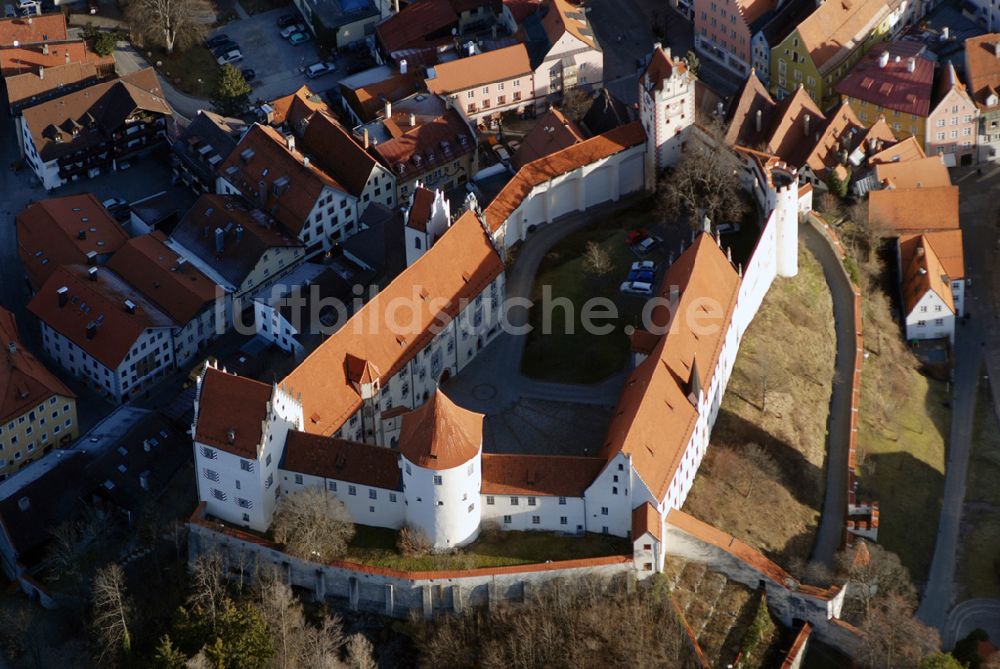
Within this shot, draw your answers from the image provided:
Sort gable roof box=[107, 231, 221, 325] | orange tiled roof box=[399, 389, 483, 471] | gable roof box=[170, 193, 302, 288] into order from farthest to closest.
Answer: gable roof box=[170, 193, 302, 288]
gable roof box=[107, 231, 221, 325]
orange tiled roof box=[399, 389, 483, 471]

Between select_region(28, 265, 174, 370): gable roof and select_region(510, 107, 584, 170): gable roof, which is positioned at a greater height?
select_region(510, 107, 584, 170): gable roof

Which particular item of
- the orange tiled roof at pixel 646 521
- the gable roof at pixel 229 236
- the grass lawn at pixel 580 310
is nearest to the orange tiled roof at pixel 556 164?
the grass lawn at pixel 580 310

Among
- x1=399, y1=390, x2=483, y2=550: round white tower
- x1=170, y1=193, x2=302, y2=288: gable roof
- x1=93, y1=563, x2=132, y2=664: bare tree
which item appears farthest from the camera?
x1=170, y1=193, x2=302, y2=288: gable roof

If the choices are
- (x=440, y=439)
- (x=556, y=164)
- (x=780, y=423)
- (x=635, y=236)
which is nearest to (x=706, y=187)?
(x=635, y=236)

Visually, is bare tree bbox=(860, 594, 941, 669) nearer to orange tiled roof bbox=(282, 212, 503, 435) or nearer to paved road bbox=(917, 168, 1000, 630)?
paved road bbox=(917, 168, 1000, 630)

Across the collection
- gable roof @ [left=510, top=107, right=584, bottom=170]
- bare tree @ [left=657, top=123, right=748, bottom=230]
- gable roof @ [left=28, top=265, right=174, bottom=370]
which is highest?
gable roof @ [left=510, top=107, right=584, bottom=170]

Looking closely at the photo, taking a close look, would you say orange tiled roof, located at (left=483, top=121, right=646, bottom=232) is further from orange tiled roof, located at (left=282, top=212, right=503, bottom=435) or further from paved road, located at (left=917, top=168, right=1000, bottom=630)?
paved road, located at (left=917, top=168, right=1000, bottom=630)

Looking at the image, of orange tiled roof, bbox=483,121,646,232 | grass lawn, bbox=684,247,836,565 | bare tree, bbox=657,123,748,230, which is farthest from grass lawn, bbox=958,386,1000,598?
orange tiled roof, bbox=483,121,646,232

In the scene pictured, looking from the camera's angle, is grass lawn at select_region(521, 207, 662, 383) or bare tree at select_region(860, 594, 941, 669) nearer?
bare tree at select_region(860, 594, 941, 669)
